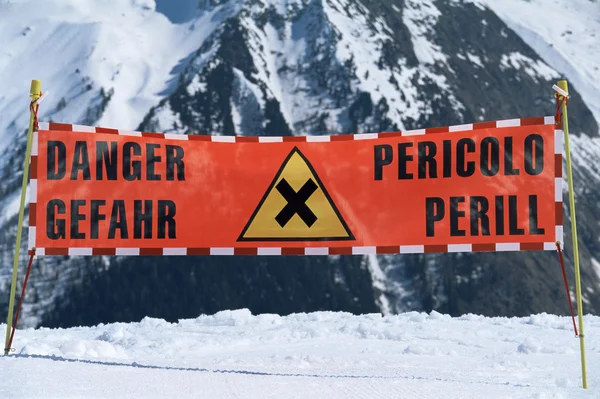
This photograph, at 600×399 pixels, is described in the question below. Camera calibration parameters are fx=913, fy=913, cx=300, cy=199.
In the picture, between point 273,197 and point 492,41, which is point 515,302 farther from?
point 273,197

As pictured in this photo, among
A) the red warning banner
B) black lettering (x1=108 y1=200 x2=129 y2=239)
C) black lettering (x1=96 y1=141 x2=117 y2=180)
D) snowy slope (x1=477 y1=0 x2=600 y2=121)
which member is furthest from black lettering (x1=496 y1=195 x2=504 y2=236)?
A: snowy slope (x1=477 y1=0 x2=600 y2=121)

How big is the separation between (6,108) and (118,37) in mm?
15572

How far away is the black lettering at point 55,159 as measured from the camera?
10.3 metres

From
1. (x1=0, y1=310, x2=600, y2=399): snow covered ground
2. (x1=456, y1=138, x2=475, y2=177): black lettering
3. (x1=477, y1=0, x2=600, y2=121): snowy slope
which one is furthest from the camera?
(x1=477, y1=0, x2=600, y2=121): snowy slope

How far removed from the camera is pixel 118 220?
10.5 m

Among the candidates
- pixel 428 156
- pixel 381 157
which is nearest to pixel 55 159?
pixel 381 157

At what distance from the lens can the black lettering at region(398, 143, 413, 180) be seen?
412 inches

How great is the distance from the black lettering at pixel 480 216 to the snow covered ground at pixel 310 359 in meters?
1.61

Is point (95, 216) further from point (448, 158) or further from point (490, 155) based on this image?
point (490, 155)

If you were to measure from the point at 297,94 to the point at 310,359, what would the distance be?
3679 inches

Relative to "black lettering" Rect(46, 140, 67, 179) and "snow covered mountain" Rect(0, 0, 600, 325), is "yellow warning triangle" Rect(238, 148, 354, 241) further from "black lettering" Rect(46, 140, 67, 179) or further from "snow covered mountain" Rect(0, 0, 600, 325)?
"snow covered mountain" Rect(0, 0, 600, 325)

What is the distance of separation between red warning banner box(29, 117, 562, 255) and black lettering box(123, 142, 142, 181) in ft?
0.04

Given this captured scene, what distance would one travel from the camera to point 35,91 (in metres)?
10.1

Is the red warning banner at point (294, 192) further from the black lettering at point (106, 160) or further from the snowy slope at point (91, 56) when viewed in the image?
the snowy slope at point (91, 56)
